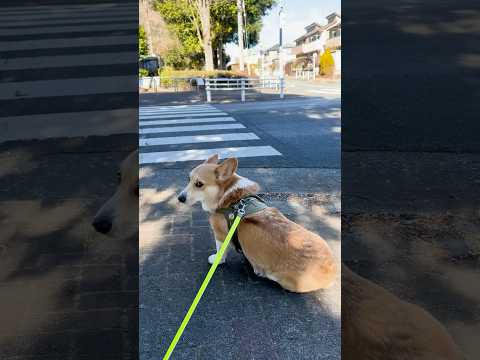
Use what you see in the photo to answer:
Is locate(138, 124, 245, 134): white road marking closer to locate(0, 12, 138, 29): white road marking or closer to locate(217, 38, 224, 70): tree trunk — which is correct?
locate(0, 12, 138, 29): white road marking

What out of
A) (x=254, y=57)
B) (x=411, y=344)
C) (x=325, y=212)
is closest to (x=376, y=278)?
(x=411, y=344)

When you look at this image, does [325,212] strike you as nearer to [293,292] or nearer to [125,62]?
[293,292]

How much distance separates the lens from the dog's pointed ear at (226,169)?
2.99 meters

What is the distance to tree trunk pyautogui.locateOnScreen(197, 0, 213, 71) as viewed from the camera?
23642mm

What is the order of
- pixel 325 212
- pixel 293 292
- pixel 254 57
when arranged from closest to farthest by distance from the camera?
1. pixel 293 292
2. pixel 325 212
3. pixel 254 57

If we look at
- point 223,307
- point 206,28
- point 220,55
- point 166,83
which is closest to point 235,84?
point 166,83

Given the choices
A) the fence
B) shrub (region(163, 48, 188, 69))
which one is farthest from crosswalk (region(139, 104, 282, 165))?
shrub (region(163, 48, 188, 69))

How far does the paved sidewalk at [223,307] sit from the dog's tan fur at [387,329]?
3.86 feet

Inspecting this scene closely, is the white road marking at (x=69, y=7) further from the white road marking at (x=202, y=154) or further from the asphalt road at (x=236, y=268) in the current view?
the white road marking at (x=202, y=154)

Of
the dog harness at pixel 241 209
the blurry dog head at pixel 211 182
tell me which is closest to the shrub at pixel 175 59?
the blurry dog head at pixel 211 182

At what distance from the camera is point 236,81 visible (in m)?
16.8

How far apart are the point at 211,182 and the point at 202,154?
3.98m

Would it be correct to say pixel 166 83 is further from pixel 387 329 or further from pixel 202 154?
pixel 387 329

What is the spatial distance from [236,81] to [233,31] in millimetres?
15219
